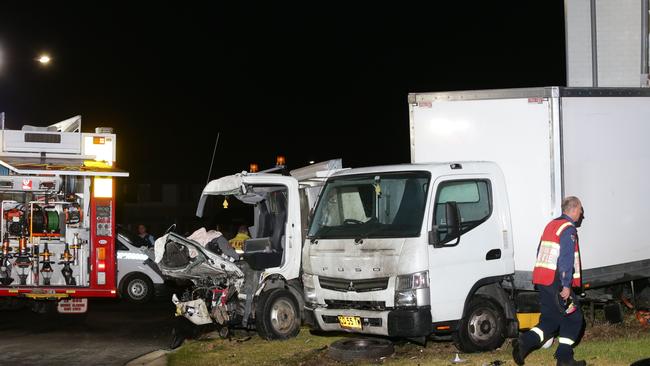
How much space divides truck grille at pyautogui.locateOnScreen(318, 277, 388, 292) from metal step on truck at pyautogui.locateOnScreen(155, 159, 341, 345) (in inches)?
73.3

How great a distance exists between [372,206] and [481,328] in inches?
74.9

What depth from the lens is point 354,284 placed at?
9578 millimetres

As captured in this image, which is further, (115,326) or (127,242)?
(127,242)

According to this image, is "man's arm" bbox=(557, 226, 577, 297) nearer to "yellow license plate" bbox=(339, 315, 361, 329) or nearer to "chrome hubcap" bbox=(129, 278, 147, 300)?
"yellow license plate" bbox=(339, 315, 361, 329)

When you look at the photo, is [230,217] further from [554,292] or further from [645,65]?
[554,292]

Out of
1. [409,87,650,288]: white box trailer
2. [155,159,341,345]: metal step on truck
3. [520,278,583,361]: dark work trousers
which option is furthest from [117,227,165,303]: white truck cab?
[520,278,583,361]: dark work trousers

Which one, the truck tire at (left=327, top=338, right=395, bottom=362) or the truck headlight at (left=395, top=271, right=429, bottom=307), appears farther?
the truck tire at (left=327, top=338, right=395, bottom=362)

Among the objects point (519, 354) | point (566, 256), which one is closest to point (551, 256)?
point (566, 256)

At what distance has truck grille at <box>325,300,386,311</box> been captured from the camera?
30.8 feet

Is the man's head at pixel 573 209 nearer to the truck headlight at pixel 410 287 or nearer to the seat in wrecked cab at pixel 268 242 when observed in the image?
the truck headlight at pixel 410 287

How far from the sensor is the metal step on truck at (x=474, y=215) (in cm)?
934

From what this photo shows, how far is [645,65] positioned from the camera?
14.5 metres

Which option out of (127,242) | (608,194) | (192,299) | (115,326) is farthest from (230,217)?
(608,194)

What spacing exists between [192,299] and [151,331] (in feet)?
7.04
